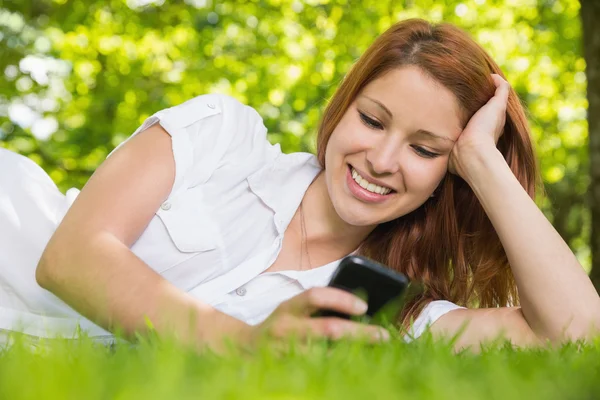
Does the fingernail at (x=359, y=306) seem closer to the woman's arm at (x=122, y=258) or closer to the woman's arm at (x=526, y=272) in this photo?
the woman's arm at (x=122, y=258)

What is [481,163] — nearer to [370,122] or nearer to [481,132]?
[481,132]

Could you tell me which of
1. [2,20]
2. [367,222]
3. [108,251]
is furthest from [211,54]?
[108,251]

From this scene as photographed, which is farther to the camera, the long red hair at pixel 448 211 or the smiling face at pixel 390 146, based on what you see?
the long red hair at pixel 448 211

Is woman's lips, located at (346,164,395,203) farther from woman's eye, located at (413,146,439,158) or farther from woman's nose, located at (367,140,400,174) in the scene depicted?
woman's eye, located at (413,146,439,158)

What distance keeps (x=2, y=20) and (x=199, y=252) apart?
761 centimetres

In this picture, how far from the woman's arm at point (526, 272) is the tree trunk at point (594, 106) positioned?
3727mm

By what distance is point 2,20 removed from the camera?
947 cm

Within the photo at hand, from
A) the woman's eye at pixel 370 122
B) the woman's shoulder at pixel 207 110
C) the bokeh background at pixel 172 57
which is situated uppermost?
the woman's eye at pixel 370 122

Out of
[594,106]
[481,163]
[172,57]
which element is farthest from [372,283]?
[172,57]

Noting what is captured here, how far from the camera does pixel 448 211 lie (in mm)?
3631

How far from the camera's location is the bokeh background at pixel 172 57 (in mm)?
9664

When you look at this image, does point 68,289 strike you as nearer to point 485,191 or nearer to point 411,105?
point 411,105

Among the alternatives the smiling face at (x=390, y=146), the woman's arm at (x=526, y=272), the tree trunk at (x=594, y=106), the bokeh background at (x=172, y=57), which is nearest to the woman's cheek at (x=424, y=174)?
the smiling face at (x=390, y=146)

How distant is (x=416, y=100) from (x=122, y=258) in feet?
4.53
